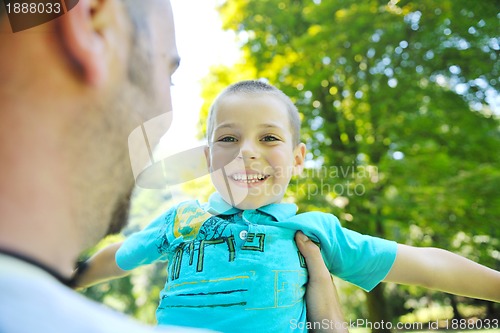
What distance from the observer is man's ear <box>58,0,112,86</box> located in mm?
399

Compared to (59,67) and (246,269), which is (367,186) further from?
(59,67)

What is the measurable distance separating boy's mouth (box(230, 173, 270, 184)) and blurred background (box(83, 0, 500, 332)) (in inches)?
110

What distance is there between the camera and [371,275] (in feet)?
3.96

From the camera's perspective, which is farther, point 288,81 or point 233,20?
point 233,20

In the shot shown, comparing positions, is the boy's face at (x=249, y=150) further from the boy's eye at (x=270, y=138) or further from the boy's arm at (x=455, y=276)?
the boy's arm at (x=455, y=276)

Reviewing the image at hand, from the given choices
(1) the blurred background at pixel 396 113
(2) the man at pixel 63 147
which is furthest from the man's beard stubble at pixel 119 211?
(1) the blurred background at pixel 396 113

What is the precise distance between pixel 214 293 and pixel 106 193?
664 millimetres

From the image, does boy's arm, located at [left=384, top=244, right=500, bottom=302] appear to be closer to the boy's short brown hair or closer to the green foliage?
the boy's short brown hair

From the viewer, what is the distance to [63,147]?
401mm

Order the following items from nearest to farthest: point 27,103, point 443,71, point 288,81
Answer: point 27,103 < point 443,71 < point 288,81

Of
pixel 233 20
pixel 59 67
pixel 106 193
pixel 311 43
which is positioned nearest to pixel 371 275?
pixel 106 193

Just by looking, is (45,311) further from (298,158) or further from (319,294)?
(298,158)

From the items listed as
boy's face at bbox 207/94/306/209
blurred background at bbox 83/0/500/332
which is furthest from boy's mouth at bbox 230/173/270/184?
blurred background at bbox 83/0/500/332

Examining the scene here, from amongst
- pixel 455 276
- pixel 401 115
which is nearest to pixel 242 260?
pixel 455 276
